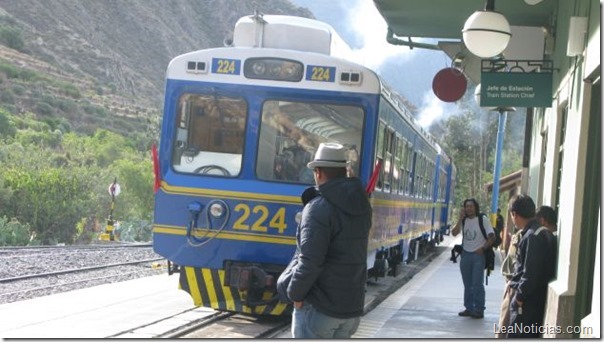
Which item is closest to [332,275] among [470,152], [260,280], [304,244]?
[304,244]

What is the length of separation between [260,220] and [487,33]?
3.22 m

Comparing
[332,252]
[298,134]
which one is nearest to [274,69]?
[298,134]

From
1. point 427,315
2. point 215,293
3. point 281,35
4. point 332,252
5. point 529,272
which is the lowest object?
point 427,315

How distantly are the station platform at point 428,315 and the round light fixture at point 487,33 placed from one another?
325cm

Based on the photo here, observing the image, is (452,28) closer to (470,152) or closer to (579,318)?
(579,318)

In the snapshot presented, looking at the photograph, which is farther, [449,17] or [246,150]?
[449,17]

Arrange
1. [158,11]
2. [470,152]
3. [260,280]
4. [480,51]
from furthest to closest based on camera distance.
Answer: [158,11], [470,152], [260,280], [480,51]

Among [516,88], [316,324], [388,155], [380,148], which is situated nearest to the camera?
[316,324]

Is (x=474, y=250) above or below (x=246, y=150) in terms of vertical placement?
below

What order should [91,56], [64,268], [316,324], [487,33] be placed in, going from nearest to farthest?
1. [316,324]
2. [487,33]
3. [64,268]
4. [91,56]

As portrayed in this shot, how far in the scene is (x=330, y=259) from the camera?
591cm

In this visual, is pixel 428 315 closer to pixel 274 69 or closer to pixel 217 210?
pixel 217 210

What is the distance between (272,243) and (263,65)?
6.42 ft

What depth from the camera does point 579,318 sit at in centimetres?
809
